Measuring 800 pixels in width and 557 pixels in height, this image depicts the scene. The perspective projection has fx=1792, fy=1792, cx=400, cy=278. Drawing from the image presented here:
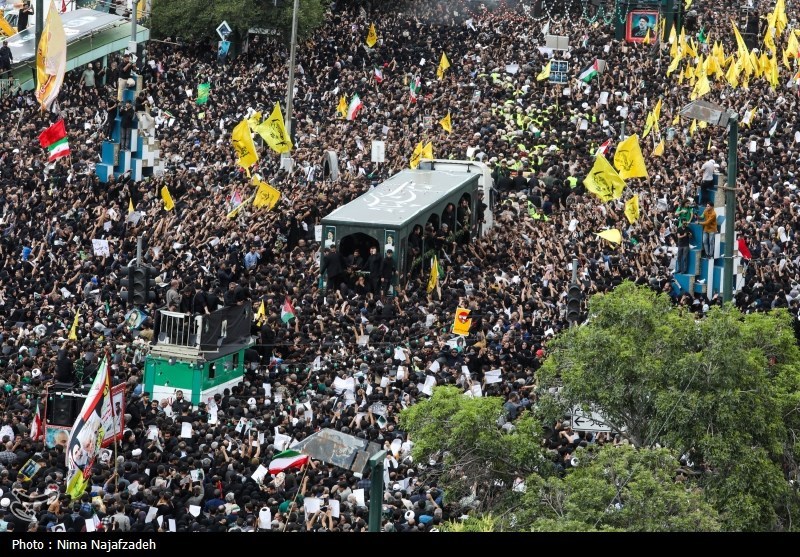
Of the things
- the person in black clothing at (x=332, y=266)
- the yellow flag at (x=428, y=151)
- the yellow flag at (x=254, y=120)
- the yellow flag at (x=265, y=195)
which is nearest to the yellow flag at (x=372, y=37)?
the yellow flag at (x=254, y=120)

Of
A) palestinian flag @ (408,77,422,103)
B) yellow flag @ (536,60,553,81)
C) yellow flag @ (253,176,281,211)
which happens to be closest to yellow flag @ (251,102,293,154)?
yellow flag @ (253,176,281,211)

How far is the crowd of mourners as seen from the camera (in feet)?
84.2

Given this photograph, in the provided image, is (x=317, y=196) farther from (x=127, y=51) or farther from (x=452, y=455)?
(x=452, y=455)

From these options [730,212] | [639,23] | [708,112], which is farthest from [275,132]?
[730,212]

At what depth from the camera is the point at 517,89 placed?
2062 inches

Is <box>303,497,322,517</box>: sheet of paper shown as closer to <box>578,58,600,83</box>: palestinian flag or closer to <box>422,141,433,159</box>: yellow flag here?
<box>422,141,433,159</box>: yellow flag

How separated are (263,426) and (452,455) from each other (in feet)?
21.2

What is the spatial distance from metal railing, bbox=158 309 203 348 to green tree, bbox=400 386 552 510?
1026cm

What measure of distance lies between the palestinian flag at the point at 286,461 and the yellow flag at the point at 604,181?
12.1 metres
